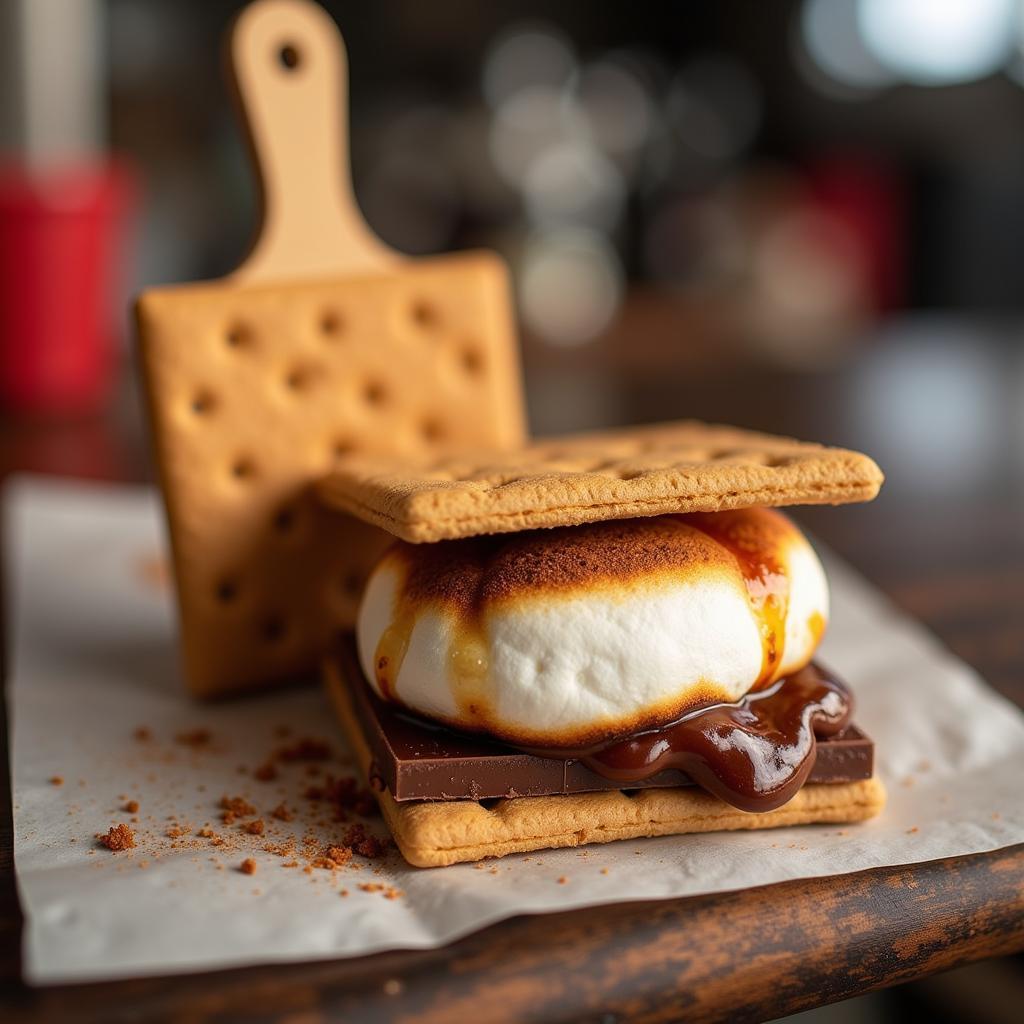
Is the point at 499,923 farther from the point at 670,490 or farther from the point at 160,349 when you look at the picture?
the point at 160,349

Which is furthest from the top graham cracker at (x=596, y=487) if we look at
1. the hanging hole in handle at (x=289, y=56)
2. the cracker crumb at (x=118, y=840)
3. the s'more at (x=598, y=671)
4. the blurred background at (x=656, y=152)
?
the blurred background at (x=656, y=152)

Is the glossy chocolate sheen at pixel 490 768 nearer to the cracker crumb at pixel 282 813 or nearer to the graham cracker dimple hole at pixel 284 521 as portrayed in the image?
the cracker crumb at pixel 282 813

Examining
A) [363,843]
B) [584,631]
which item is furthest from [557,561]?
[363,843]

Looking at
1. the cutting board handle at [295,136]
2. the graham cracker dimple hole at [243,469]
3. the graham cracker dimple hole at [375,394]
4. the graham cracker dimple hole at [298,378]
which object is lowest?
the graham cracker dimple hole at [243,469]

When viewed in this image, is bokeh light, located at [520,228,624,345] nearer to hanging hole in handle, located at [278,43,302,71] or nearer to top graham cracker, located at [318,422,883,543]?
hanging hole in handle, located at [278,43,302,71]

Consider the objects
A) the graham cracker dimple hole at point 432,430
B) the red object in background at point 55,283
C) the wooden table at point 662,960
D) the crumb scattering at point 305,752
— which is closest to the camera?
the wooden table at point 662,960

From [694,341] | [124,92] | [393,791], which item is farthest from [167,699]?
[124,92]

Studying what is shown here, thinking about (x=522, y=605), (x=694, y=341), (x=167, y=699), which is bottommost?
(x=694, y=341)
